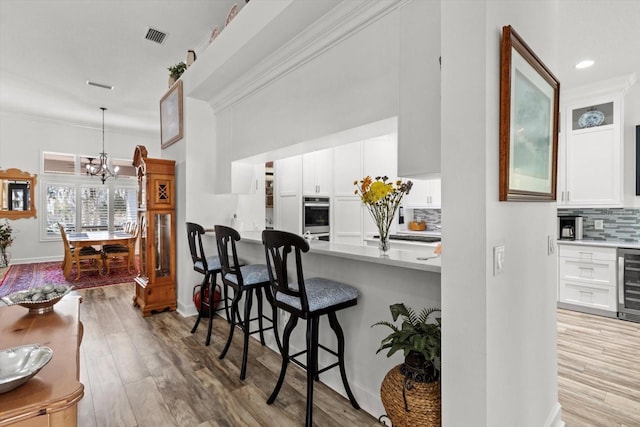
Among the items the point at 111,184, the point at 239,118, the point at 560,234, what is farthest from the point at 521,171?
the point at 111,184

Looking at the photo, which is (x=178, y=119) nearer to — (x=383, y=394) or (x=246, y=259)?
(x=246, y=259)

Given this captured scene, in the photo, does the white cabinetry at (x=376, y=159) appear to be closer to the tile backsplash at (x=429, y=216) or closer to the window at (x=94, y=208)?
the tile backsplash at (x=429, y=216)

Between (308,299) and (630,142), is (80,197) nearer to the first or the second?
(308,299)

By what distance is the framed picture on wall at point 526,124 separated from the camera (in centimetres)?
127

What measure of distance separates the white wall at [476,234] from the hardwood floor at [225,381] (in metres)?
0.92

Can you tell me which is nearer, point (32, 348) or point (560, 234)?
point (32, 348)

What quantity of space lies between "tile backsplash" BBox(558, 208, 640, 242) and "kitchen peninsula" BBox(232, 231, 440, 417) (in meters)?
3.80

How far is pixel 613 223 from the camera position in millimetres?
4125

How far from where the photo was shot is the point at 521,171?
56.4 inches

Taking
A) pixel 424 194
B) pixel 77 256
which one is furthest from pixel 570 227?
pixel 77 256

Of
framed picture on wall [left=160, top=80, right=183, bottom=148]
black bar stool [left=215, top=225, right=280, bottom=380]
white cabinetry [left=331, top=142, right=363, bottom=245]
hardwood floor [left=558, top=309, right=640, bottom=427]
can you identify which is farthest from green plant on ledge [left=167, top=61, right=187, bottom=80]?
hardwood floor [left=558, top=309, right=640, bottom=427]

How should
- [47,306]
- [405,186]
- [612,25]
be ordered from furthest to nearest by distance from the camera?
[612,25] → [47,306] → [405,186]

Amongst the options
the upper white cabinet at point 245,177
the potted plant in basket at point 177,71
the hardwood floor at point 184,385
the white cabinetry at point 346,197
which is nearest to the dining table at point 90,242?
the hardwood floor at point 184,385

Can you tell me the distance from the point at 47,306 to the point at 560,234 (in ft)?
18.0
